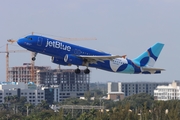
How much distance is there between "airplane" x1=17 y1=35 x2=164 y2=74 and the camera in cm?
8912

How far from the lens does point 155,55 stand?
4240 inches

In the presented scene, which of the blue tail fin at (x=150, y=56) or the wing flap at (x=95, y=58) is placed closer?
the wing flap at (x=95, y=58)

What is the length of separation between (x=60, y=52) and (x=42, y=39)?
10.5 feet

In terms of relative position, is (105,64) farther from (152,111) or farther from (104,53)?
(152,111)

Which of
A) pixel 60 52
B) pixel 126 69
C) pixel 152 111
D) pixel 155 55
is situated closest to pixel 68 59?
pixel 60 52

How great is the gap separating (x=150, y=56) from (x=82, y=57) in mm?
17456

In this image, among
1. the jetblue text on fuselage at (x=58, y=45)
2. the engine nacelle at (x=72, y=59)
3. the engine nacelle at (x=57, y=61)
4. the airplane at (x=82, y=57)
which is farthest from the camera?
the engine nacelle at (x=57, y=61)

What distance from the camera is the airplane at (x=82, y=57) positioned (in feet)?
292

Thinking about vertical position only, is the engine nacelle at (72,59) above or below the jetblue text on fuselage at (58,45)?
below

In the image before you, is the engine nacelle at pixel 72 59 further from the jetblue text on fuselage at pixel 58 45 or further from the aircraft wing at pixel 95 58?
the jetblue text on fuselage at pixel 58 45

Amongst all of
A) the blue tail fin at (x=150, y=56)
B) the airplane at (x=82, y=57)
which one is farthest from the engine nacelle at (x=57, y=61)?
the blue tail fin at (x=150, y=56)

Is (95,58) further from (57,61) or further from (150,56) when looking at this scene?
(150,56)

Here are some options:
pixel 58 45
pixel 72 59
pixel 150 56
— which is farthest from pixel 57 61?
pixel 150 56

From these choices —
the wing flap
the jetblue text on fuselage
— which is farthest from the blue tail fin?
the jetblue text on fuselage
